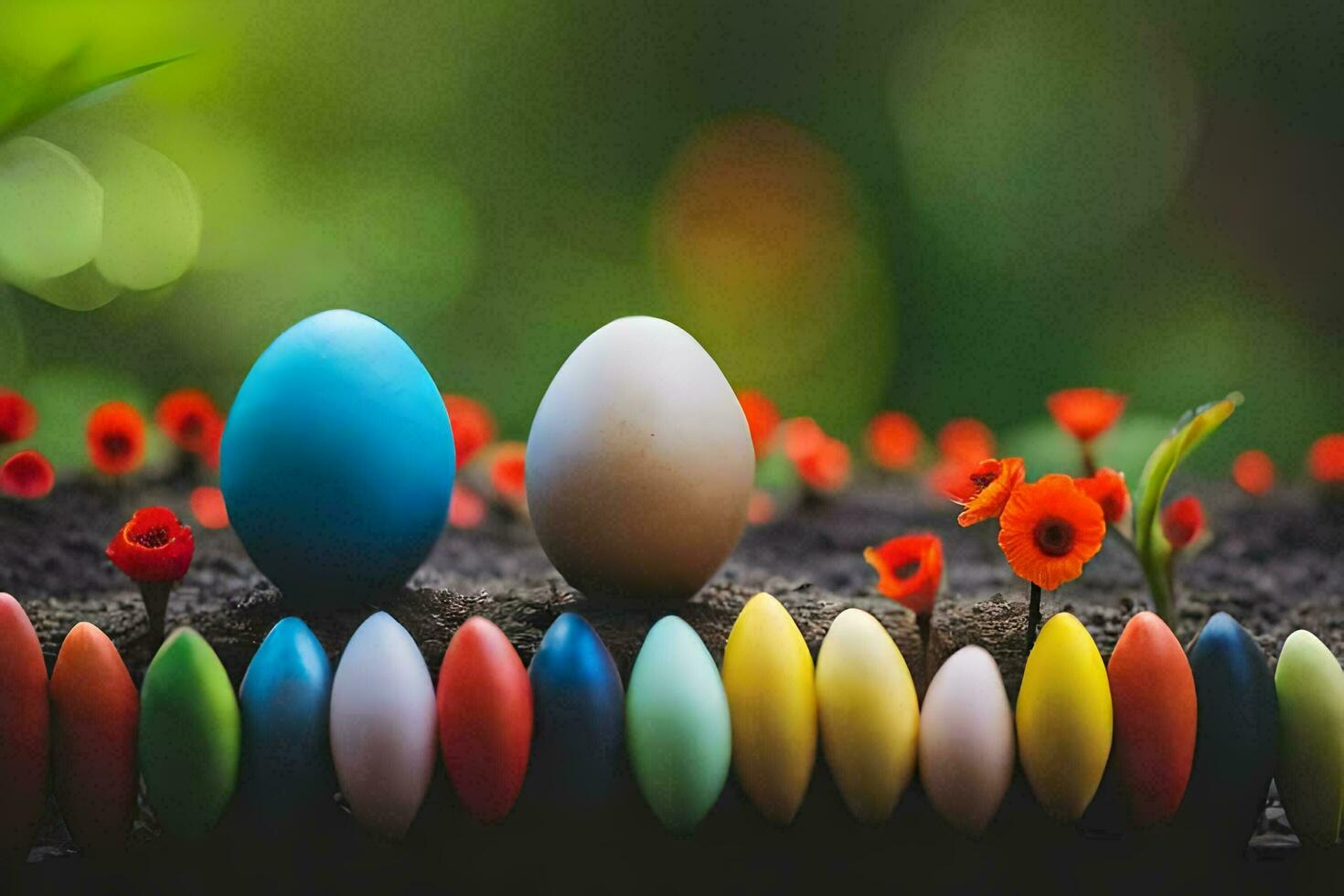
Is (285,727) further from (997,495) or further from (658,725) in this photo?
(997,495)

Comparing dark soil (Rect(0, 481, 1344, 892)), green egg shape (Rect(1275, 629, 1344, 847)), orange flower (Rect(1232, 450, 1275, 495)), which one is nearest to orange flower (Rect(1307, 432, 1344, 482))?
orange flower (Rect(1232, 450, 1275, 495))

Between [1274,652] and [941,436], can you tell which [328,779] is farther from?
[941,436]

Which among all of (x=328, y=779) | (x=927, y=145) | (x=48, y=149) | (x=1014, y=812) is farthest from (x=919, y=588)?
(x=48, y=149)

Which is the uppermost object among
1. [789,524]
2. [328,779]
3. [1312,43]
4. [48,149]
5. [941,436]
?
[1312,43]

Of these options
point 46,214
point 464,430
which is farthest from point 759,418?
point 46,214

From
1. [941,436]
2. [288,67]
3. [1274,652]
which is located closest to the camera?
[1274,652]

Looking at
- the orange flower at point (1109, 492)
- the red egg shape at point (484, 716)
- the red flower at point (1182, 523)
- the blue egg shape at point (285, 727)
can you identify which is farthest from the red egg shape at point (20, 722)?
the red flower at point (1182, 523)

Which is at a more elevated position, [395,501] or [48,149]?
[48,149]

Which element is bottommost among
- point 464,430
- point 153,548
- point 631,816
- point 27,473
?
point 631,816
